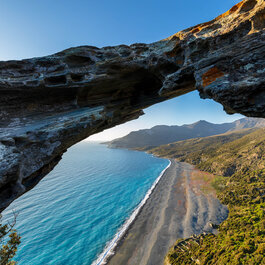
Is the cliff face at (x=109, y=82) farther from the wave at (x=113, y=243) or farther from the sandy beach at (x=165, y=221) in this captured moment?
the sandy beach at (x=165, y=221)

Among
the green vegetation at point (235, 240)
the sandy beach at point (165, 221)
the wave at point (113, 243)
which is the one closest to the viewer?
the green vegetation at point (235, 240)

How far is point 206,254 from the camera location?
1875cm

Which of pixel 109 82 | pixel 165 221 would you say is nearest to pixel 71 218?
pixel 165 221

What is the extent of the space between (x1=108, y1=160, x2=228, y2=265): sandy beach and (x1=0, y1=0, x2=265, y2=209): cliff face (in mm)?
22526

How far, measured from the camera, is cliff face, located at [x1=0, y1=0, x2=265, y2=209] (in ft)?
28.4

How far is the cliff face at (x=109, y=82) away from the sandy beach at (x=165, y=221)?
22.5 m

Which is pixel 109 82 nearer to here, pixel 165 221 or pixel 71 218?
pixel 165 221

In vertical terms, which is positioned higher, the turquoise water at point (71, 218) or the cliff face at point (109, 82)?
the cliff face at point (109, 82)

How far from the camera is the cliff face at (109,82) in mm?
8656

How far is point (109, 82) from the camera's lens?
15.3 metres

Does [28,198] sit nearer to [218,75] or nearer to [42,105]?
[42,105]

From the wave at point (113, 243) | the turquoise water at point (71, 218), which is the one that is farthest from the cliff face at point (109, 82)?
the turquoise water at point (71, 218)

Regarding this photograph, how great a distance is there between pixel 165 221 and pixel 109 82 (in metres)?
33.1

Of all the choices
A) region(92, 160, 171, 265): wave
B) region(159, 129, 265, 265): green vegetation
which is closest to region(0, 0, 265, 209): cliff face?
region(159, 129, 265, 265): green vegetation
